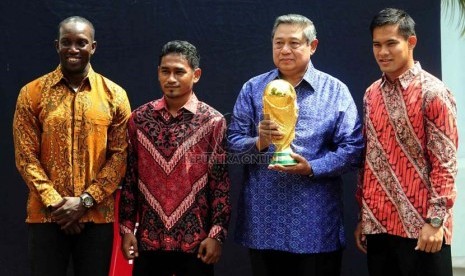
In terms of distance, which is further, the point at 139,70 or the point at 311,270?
the point at 139,70

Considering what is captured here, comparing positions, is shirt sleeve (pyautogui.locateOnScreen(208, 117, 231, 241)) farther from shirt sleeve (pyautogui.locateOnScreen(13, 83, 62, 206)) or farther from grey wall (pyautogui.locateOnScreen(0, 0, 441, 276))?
grey wall (pyautogui.locateOnScreen(0, 0, 441, 276))

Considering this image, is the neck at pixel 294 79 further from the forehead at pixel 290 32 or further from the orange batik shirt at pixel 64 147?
the orange batik shirt at pixel 64 147

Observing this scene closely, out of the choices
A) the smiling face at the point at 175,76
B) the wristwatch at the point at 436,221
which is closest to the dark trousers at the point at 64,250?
the smiling face at the point at 175,76

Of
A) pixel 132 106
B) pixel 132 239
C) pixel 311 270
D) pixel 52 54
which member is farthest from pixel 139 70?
pixel 311 270

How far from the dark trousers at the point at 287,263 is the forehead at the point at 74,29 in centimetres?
148

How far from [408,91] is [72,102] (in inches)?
69.2

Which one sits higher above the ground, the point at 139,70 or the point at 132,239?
the point at 139,70

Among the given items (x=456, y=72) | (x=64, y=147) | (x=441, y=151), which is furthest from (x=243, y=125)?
(x=456, y=72)

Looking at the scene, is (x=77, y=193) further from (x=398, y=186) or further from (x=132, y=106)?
(x=398, y=186)

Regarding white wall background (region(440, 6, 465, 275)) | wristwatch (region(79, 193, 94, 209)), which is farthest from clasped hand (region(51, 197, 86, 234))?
white wall background (region(440, 6, 465, 275))

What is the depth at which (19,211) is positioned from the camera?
201 inches

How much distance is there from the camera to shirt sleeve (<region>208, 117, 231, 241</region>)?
407cm

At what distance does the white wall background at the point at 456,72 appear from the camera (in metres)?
5.08

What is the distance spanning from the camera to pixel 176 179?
4.06m
